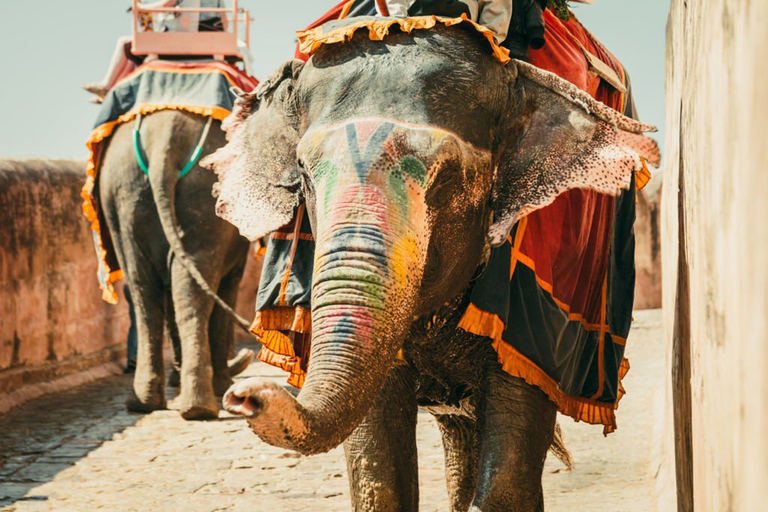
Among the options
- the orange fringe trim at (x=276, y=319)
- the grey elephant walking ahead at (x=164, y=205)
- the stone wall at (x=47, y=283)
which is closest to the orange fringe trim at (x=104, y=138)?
the grey elephant walking ahead at (x=164, y=205)

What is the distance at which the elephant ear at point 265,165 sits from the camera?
A: 3664mm

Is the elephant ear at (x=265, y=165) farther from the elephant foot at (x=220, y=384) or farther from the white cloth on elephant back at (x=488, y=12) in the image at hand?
the elephant foot at (x=220, y=384)

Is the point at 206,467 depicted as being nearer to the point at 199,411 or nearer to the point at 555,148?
the point at 199,411

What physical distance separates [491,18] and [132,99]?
16.7 feet

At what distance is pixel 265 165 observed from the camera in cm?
372

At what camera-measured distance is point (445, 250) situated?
3309 mm

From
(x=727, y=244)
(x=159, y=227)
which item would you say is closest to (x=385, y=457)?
(x=727, y=244)

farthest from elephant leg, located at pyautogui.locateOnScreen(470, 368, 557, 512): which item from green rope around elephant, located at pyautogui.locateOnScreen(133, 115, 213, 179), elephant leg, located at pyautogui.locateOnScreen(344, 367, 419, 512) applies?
green rope around elephant, located at pyautogui.locateOnScreen(133, 115, 213, 179)

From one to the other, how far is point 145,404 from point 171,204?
4.42ft

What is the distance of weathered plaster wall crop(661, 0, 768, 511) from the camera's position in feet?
6.09

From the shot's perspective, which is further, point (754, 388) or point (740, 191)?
point (740, 191)

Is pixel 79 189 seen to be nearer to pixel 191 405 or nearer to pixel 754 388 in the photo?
pixel 191 405

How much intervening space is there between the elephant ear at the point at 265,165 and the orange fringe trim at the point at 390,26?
213 millimetres

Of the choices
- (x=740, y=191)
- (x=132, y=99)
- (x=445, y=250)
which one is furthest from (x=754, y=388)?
(x=132, y=99)
